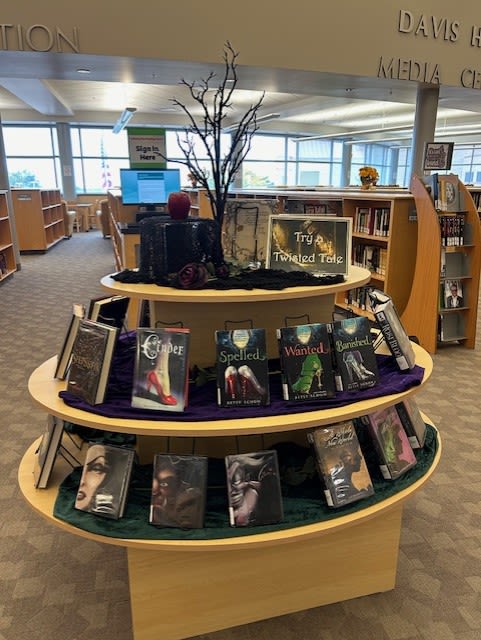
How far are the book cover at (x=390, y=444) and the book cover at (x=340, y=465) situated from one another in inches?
4.5

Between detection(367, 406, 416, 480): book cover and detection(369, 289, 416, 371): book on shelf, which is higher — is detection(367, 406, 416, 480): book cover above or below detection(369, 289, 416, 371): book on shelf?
below

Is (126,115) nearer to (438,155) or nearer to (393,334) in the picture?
(438,155)

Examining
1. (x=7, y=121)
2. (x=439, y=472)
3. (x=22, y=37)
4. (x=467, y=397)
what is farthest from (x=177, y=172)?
(x=7, y=121)

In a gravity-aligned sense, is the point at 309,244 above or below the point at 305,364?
above

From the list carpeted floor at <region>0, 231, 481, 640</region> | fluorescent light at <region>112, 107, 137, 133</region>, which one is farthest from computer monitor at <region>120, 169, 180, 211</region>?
fluorescent light at <region>112, 107, 137, 133</region>

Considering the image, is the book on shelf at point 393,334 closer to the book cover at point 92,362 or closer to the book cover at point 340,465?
the book cover at point 340,465

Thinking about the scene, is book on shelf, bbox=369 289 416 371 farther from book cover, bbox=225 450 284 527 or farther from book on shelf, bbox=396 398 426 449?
book cover, bbox=225 450 284 527

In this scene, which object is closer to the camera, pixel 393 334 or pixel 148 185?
pixel 393 334

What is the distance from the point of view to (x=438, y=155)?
189 inches

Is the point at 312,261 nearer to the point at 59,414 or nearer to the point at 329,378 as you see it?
the point at 329,378

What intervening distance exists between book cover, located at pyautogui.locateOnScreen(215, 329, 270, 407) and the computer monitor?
4.55 meters

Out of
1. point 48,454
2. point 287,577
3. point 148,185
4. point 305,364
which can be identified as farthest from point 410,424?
point 148,185

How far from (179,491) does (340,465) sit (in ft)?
1.91

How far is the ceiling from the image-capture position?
18.4 ft
